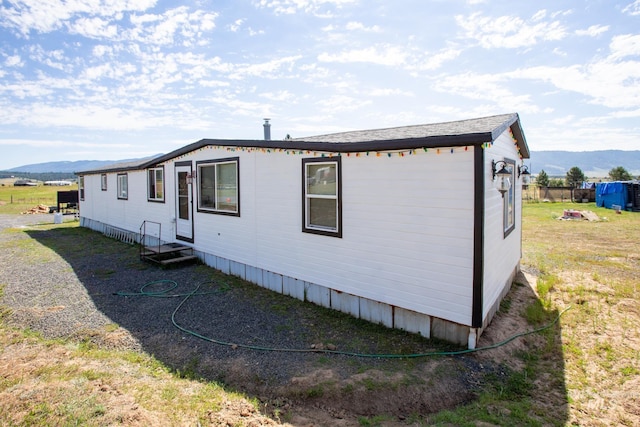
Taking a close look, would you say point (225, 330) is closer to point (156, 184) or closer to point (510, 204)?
point (510, 204)

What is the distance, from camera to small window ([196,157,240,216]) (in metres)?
8.04

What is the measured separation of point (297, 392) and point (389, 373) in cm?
106

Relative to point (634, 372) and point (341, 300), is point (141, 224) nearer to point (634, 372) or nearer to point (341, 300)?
point (341, 300)

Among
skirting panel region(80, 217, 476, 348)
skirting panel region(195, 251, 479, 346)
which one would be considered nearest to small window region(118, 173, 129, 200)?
skirting panel region(80, 217, 476, 348)

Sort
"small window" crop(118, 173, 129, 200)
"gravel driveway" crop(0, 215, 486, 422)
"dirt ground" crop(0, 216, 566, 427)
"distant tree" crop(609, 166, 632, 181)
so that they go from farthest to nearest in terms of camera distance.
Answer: "distant tree" crop(609, 166, 632, 181), "small window" crop(118, 173, 129, 200), "gravel driveway" crop(0, 215, 486, 422), "dirt ground" crop(0, 216, 566, 427)

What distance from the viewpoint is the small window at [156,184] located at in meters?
10.7

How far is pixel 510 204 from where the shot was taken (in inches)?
275

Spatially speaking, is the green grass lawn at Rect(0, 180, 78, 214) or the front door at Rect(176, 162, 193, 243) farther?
the green grass lawn at Rect(0, 180, 78, 214)

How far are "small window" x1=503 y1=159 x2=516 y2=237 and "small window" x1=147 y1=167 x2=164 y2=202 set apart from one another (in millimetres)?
8778

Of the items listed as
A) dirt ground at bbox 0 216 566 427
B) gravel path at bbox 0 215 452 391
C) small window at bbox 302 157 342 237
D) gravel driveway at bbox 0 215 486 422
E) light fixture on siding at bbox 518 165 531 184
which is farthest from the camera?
light fixture on siding at bbox 518 165 531 184

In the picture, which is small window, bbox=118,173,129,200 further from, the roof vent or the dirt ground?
Answer: the dirt ground

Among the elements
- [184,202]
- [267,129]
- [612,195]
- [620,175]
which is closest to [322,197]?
[267,129]

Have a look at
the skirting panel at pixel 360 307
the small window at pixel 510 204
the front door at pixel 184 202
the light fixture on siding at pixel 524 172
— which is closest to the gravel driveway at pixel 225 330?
the skirting panel at pixel 360 307

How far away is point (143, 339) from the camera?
4961 mm
